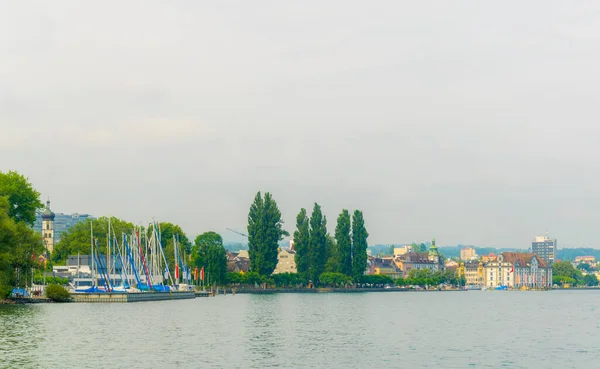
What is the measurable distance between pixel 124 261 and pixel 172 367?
94.8 m

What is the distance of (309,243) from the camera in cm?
17088

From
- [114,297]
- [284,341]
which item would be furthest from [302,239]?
[284,341]

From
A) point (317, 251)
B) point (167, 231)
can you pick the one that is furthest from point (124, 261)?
point (317, 251)

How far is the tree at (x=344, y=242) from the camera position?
580ft

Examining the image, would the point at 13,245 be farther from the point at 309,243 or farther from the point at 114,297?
the point at 309,243

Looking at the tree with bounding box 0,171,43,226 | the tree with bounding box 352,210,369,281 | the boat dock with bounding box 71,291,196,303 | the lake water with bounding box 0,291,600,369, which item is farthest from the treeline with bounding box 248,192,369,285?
the lake water with bounding box 0,291,600,369

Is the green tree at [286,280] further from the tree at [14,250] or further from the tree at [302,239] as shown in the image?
the tree at [14,250]

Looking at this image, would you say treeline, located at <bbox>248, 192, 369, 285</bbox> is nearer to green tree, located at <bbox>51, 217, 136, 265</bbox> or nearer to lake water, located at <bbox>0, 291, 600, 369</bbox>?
green tree, located at <bbox>51, 217, 136, 265</bbox>

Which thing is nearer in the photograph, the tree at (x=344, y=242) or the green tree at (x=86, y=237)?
the green tree at (x=86, y=237)

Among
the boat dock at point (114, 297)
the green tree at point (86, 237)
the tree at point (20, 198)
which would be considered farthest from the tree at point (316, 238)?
the tree at point (20, 198)

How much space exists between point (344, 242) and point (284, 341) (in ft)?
393

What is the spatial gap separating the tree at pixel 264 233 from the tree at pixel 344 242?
57.6 ft

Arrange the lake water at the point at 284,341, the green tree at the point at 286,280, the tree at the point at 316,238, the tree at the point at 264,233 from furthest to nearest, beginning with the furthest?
1. the green tree at the point at 286,280
2. the tree at the point at 316,238
3. the tree at the point at 264,233
4. the lake water at the point at 284,341

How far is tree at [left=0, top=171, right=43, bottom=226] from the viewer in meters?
108
